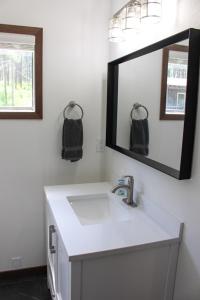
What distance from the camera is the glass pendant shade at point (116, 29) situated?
1835mm

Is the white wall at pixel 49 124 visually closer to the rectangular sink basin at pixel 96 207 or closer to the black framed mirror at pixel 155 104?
the black framed mirror at pixel 155 104

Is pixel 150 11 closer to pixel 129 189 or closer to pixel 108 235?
pixel 129 189

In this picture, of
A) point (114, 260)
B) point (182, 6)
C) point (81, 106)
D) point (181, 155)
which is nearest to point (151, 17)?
point (182, 6)

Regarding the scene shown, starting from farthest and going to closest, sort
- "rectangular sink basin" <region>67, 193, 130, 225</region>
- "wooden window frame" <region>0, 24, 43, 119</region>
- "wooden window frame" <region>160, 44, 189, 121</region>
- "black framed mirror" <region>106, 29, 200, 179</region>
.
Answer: "wooden window frame" <region>0, 24, 43, 119</region>, "rectangular sink basin" <region>67, 193, 130, 225</region>, "wooden window frame" <region>160, 44, 189, 121</region>, "black framed mirror" <region>106, 29, 200, 179</region>

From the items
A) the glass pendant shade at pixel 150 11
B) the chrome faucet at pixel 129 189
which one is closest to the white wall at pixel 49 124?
the chrome faucet at pixel 129 189

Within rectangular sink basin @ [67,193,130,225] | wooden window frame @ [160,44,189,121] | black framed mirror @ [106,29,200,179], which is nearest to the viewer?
black framed mirror @ [106,29,200,179]

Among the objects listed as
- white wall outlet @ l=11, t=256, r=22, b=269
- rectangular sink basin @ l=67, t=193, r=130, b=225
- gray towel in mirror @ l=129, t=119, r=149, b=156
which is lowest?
white wall outlet @ l=11, t=256, r=22, b=269

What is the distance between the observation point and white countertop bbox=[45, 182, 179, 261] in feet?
4.24

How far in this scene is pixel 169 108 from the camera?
4.66 feet

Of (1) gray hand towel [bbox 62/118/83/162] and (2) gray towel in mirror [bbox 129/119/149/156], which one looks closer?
(2) gray towel in mirror [bbox 129/119/149/156]

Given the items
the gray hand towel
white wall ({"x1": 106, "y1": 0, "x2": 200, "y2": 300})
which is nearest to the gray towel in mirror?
white wall ({"x1": 106, "y1": 0, "x2": 200, "y2": 300})

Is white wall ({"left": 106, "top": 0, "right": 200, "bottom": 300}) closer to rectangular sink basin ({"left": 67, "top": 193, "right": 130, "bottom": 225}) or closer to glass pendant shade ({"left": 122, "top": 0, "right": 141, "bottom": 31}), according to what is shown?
glass pendant shade ({"left": 122, "top": 0, "right": 141, "bottom": 31})

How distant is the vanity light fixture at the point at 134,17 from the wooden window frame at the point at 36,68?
0.58 meters

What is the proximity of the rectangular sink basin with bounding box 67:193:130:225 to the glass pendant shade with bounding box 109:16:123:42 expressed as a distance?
3.68 ft
